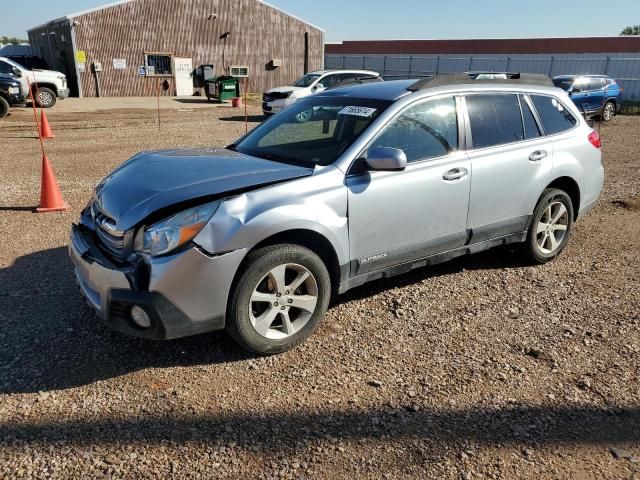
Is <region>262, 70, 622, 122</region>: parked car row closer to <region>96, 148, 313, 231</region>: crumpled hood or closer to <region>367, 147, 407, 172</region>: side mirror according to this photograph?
<region>96, 148, 313, 231</region>: crumpled hood

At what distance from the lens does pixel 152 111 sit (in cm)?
2228

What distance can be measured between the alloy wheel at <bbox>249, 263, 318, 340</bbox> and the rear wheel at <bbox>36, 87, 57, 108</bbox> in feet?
66.6

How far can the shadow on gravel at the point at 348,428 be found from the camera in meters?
2.70

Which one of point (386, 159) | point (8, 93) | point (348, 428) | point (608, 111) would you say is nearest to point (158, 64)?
point (8, 93)

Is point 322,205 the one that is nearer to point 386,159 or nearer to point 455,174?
point 386,159

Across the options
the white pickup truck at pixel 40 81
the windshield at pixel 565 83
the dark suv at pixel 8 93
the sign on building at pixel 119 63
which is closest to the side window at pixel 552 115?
the windshield at pixel 565 83

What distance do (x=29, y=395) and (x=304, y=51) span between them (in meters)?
34.7

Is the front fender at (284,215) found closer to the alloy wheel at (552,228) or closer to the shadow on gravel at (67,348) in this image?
the shadow on gravel at (67,348)

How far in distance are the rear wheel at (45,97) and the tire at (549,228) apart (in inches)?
801

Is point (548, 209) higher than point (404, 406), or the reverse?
point (548, 209)

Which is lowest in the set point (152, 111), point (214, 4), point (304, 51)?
point (152, 111)

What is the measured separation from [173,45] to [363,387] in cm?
3110

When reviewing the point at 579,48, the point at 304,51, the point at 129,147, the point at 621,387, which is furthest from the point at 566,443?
the point at 579,48

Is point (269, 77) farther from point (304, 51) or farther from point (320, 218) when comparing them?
point (320, 218)
